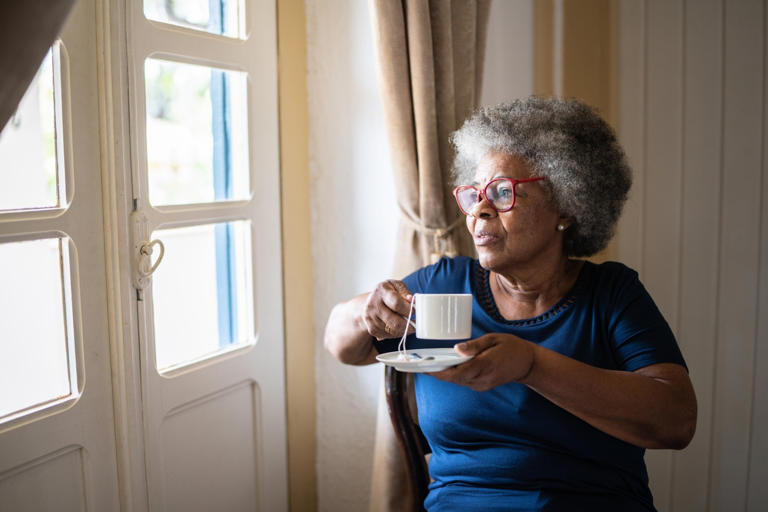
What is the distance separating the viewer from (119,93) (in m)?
1.59

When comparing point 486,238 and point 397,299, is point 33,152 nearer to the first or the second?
point 397,299

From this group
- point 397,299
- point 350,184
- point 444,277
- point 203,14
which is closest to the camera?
point 397,299

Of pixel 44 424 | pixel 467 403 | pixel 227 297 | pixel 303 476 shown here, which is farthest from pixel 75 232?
pixel 303 476

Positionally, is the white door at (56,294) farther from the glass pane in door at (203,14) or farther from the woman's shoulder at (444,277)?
the woman's shoulder at (444,277)

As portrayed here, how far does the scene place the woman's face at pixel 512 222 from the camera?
1.50 meters

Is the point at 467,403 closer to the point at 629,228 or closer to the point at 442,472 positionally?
the point at 442,472

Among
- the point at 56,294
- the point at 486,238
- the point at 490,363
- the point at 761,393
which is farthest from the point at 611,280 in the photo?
the point at 56,294

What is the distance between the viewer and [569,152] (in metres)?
1.51

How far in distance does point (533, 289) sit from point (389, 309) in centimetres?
36

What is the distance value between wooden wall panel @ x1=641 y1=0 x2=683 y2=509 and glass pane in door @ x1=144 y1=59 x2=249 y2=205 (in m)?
1.27

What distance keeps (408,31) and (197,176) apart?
71cm

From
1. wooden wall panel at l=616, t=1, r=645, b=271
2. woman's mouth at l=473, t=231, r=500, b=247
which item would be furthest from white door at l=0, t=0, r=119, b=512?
wooden wall panel at l=616, t=1, r=645, b=271

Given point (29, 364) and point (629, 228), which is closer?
point (29, 364)

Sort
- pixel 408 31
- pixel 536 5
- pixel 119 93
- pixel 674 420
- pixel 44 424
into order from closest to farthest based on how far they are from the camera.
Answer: pixel 674 420
pixel 44 424
pixel 119 93
pixel 408 31
pixel 536 5
